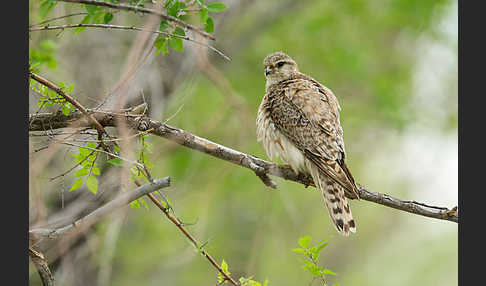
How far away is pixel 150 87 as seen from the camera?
6.46 metres

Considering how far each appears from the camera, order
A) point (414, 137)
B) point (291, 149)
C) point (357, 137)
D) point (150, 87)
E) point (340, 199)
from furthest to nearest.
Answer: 1. point (357, 137)
2. point (414, 137)
3. point (150, 87)
4. point (291, 149)
5. point (340, 199)

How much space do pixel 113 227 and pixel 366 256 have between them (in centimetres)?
1242

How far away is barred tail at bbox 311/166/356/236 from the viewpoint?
4.34m

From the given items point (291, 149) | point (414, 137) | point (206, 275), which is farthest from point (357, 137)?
point (291, 149)

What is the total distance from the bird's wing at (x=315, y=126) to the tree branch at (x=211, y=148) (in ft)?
2.02

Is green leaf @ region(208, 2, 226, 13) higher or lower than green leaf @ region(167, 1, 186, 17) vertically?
higher

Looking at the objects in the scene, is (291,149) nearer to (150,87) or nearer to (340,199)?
(340,199)

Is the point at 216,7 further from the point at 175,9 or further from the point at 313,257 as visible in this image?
the point at 313,257

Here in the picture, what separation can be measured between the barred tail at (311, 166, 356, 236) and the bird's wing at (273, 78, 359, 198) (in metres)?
0.14

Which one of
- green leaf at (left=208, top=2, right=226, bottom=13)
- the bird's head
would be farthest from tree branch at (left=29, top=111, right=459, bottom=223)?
the bird's head

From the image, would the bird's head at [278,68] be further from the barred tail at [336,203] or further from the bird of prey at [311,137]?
the barred tail at [336,203]

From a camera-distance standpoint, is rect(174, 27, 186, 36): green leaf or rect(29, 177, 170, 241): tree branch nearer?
rect(29, 177, 170, 241): tree branch

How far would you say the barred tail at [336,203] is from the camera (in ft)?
14.2

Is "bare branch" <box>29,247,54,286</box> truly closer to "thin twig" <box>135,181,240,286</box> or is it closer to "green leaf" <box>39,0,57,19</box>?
"thin twig" <box>135,181,240,286</box>
